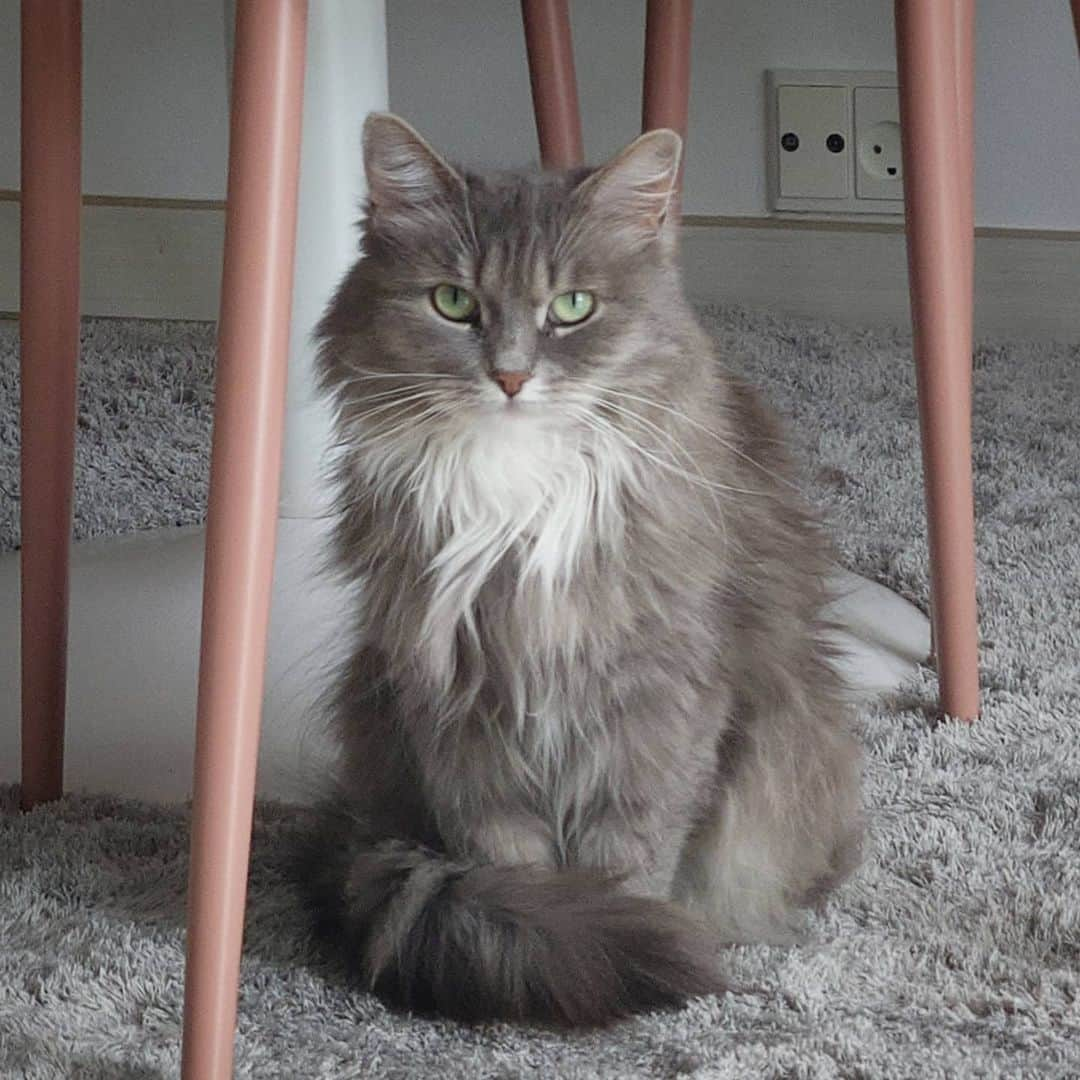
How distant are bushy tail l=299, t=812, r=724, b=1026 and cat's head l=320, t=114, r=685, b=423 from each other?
28 cm

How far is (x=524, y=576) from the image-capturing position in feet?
3.49

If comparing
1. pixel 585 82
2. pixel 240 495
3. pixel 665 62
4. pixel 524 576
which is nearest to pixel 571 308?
pixel 524 576

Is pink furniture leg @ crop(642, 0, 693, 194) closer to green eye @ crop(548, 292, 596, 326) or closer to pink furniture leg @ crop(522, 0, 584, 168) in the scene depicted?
pink furniture leg @ crop(522, 0, 584, 168)

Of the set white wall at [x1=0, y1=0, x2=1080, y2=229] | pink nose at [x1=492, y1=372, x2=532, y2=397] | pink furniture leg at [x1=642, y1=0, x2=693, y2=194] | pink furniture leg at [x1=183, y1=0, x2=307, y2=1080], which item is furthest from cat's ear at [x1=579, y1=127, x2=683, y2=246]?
white wall at [x1=0, y1=0, x2=1080, y2=229]

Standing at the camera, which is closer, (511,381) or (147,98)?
(511,381)

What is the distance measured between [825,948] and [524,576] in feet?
1.04

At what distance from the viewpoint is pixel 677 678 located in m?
1.08

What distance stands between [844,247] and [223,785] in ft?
6.15

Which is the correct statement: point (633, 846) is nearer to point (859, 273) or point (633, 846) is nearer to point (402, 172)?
point (402, 172)

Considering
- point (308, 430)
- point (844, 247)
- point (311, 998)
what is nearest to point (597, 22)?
point (844, 247)

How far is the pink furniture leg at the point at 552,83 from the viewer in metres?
1.64

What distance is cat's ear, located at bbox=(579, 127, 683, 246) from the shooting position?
1.07 metres

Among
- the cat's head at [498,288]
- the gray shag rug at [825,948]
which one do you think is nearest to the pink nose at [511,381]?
the cat's head at [498,288]

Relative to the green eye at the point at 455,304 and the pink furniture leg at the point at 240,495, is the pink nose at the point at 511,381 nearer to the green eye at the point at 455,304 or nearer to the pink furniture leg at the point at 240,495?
the green eye at the point at 455,304
